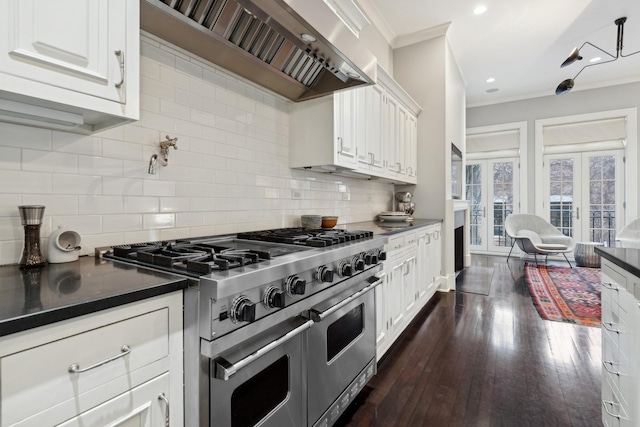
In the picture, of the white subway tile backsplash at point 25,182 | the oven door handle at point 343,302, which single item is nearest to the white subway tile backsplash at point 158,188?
the white subway tile backsplash at point 25,182

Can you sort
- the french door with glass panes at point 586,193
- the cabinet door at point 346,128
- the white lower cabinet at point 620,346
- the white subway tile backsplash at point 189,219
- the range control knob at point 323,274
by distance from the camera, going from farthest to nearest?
the french door with glass panes at point 586,193
the cabinet door at point 346,128
the white subway tile backsplash at point 189,219
the range control knob at point 323,274
the white lower cabinet at point 620,346

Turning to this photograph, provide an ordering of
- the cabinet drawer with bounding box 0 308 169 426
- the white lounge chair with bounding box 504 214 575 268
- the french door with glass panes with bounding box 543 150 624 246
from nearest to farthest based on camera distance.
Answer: the cabinet drawer with bounding box 0 308 169 426
the white lounge chair with bounding box 504 214 575 268
the french door with glass panes with bounding box 543 150 624 246

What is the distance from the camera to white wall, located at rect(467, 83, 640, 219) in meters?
5.60

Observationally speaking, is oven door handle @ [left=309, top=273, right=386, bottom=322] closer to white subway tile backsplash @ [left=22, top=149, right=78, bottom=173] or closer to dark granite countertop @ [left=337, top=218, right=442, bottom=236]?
dark granite countertop @ [left=337, top=218, right=442, bottom=236]

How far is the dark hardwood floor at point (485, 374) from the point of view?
66.9 inches

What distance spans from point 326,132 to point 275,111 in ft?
1.31

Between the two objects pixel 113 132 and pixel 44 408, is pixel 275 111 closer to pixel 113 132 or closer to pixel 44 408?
pixel 113 132

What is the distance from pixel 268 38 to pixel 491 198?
6.43 meters

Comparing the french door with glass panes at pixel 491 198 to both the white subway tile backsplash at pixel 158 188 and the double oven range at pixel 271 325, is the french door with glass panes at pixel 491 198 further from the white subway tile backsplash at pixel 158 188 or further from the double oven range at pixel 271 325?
the white subway tile backsplash at pixel 158 188

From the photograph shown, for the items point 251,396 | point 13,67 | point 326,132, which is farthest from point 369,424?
point 13,67

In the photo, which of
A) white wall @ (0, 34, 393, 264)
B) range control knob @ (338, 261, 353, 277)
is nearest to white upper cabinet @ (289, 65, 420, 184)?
white wall @ (0, 34, 393, 264)

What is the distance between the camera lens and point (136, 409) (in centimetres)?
80

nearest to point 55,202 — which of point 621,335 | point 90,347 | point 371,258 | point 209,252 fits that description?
point 209,252

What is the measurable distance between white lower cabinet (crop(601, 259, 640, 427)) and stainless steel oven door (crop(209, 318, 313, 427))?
3.89 feet
